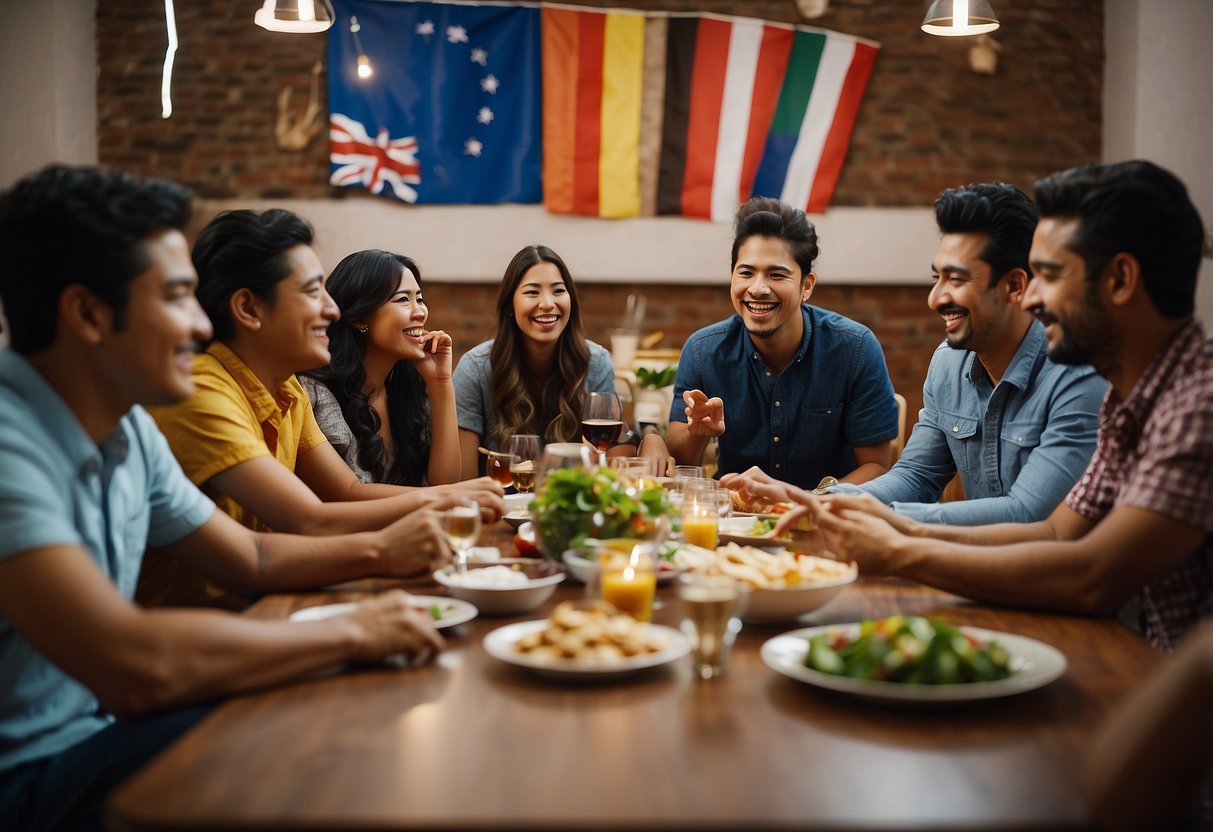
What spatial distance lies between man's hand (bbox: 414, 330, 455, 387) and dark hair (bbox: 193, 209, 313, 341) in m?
0.94

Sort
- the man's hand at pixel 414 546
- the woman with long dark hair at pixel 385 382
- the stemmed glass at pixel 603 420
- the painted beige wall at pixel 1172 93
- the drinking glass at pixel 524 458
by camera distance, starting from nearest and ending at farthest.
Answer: the man's hand at pixel 414 546, the drinking glass at pixel 524 458, the stemmed glass at pixel 603 420, the woman with long dark hair at pixel 385 382, the painted beige wall at pixel 1172 93

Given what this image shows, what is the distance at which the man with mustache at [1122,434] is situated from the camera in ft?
4.99

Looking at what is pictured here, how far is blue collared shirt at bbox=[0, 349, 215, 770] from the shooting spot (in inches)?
51.3

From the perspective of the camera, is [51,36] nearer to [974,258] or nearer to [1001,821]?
[974,258]

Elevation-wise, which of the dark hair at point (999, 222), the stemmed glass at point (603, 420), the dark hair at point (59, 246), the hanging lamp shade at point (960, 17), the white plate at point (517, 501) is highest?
the hanging lamp shade at point (960, 17)

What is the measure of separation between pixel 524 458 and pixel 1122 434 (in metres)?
1.21

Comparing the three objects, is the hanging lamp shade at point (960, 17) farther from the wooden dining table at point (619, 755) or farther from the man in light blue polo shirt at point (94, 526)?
the man in light blue polo shirt at point (94, 526)

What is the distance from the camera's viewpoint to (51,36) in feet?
19.0

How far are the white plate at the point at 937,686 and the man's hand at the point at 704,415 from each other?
170 cm

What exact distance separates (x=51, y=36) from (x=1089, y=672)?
6.16 m

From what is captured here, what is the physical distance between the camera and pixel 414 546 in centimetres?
181

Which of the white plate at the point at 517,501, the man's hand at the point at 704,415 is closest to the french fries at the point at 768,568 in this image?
the white plate at the point at 517,501

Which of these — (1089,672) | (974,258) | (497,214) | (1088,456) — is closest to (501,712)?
(1089,672)

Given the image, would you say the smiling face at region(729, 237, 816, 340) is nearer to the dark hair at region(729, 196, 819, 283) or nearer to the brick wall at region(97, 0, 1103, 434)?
the dark hair at region(729, 196, 819, 283)
